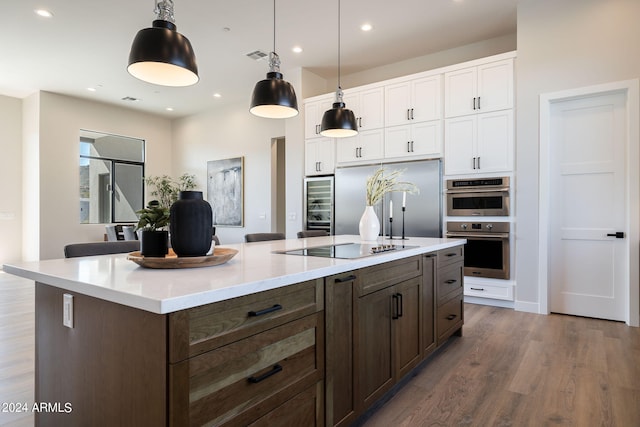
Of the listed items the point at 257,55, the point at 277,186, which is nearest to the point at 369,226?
the point at 257,55

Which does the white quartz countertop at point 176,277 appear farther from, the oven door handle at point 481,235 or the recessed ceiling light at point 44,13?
the recessed ceiling light at point 44,13

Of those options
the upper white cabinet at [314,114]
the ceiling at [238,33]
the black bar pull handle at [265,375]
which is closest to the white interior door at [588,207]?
the ceiling at [238,33]

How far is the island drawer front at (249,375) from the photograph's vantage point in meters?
1.01

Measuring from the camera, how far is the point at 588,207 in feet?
12.2

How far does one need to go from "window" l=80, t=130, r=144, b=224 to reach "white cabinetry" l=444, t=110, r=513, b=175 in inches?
264

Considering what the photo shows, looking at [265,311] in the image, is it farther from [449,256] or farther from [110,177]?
[110,177]

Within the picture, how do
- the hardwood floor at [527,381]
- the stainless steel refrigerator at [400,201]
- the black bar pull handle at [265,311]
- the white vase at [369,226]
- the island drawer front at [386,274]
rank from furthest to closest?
the stainless steel refrigerator at [400,201], the white vase at [369,226], the hardwood floor at [527,381], the island drawer front at [386,274], the black bar pull handle at [265,311]

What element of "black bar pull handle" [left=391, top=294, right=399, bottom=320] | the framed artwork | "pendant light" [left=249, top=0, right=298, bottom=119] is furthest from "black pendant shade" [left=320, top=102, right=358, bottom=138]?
the framed artwork

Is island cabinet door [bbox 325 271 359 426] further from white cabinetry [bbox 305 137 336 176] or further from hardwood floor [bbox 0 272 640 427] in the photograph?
white cabinetry [bbox 305 137 336 176]

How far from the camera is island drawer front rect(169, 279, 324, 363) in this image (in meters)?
0.99

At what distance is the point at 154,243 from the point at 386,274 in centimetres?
116

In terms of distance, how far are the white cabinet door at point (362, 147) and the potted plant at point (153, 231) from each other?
152 inches

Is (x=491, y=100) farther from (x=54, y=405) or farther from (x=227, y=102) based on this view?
(x=227, y=102)

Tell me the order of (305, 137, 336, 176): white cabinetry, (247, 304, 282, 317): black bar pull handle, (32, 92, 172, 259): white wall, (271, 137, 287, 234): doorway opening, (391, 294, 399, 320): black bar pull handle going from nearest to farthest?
1. (247, 304, 282, 317): black bar pull handle
2. (391, 294, 399, 320): black bar pull handle
3. (305, 137, 336, 176): white cabinetry
4. (32, 92, 172, 259): white wall
5. (271, 137, 287, 234): doorway opening
